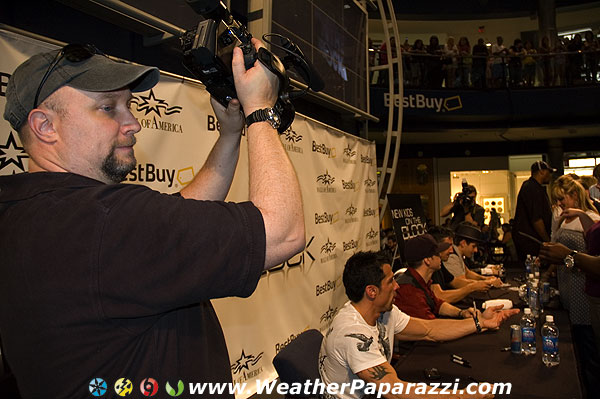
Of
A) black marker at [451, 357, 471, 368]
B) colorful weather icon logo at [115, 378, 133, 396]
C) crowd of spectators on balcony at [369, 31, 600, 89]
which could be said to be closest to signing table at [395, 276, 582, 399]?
black marker at [451, 357, 471, 368]

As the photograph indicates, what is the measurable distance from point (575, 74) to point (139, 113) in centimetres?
1039

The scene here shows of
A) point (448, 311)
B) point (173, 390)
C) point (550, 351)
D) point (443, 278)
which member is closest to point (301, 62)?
point (173, 390)

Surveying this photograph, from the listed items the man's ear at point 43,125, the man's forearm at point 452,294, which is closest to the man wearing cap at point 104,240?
the man's ear at point 43,125

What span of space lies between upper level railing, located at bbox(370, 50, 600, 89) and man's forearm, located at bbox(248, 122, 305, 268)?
29.1 ft

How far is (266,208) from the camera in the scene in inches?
31.5

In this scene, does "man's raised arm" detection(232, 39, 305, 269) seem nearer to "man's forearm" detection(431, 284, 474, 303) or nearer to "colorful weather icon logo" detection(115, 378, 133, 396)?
"colorful weather icon logo" detection(115, 378, 133, 396)

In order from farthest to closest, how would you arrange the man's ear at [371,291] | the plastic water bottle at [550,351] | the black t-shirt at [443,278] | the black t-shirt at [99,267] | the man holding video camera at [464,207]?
the man holding video camera at [464,207]
the black t-shirt at [443,278]
the man's ear at [371,291]
the plastic water bottle at [550,351]
the black t-shirt at [99,267]

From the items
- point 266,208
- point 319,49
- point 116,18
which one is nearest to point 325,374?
point 266,208

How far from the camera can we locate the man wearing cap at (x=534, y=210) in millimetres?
Answer: 5855

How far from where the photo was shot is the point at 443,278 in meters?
4.30

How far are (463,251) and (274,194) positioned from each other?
4.62 metres

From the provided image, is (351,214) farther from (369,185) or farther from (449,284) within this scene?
(449,284)

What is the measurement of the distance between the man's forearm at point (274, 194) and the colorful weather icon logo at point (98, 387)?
1.14ft

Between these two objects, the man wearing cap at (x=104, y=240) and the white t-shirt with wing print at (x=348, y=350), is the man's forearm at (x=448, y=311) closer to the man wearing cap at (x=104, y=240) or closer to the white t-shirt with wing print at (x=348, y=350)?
the white t-shirt with wing print at (x=348, y=350)
